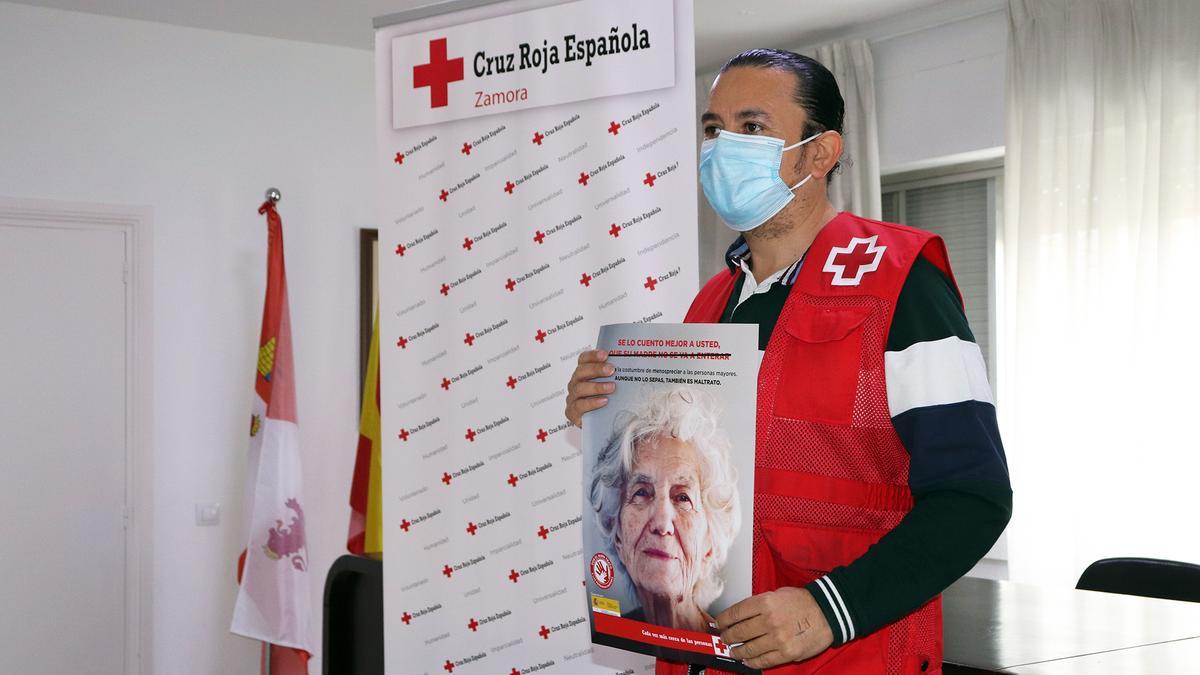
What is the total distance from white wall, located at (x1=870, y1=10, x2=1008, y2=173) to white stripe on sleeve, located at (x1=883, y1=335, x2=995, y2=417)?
3.43 meters

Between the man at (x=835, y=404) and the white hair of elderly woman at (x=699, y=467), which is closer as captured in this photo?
the man at (x=835, y=404)

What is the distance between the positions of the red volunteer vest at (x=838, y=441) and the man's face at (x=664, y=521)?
10cm

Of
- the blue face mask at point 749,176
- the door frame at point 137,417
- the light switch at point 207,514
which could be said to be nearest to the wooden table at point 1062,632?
the blue face mask at point 749,176

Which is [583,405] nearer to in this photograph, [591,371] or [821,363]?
[591,371]

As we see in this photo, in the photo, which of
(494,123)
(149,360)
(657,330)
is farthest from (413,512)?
(149,360)

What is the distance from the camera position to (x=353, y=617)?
295 centimetres

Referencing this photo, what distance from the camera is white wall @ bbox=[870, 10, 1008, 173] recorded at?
4418 millimetres

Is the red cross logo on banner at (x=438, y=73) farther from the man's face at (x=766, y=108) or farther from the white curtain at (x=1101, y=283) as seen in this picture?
the white curtain at (x=1101, y=283)

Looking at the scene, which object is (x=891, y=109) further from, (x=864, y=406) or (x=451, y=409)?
(x=864, y=406)

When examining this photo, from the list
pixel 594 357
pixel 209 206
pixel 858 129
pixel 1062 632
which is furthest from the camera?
pixel 858 129

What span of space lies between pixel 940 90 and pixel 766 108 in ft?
11.3

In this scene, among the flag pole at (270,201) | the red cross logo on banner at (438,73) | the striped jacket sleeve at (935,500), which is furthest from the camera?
the flag pole at (270,201)

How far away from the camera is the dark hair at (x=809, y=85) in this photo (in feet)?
4.87

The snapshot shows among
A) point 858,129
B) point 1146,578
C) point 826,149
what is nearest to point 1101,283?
point 858,129
